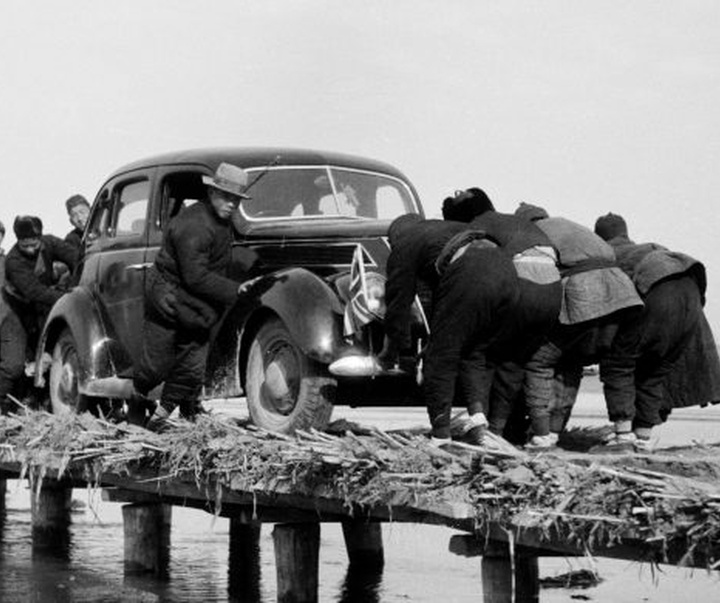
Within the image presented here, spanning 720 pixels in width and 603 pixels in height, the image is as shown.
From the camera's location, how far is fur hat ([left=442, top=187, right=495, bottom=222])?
30.7ft

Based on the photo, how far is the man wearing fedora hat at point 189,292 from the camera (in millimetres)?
9938

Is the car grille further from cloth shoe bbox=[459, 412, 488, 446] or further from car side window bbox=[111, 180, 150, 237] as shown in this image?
cloth shoe bbox=[459, 412, 488, 446]

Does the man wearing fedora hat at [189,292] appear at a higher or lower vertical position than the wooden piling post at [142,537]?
higher

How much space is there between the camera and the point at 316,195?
11.0 meters

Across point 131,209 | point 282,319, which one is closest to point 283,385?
point 282,319

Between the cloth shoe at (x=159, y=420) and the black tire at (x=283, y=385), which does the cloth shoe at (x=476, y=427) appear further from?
the cloth shoe at (x=159, y=420)

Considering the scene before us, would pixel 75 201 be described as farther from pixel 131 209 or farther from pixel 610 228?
pixel 610 228

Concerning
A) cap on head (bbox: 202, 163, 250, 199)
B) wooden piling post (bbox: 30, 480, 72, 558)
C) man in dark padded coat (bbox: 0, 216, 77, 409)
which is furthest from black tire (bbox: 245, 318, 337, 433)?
wooden piling post (bbox: 30, 480, 72, 558)

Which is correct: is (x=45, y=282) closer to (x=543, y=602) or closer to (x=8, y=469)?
(x=8, y=469)

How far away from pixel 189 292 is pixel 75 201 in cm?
381

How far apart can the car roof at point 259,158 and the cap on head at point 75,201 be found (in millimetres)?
2178

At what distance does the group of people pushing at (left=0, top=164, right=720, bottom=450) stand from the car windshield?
1.89ft

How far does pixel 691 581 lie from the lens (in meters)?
13.2

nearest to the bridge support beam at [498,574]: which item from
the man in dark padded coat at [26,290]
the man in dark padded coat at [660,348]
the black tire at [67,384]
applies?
the man in dark padded coat at [660,348]
